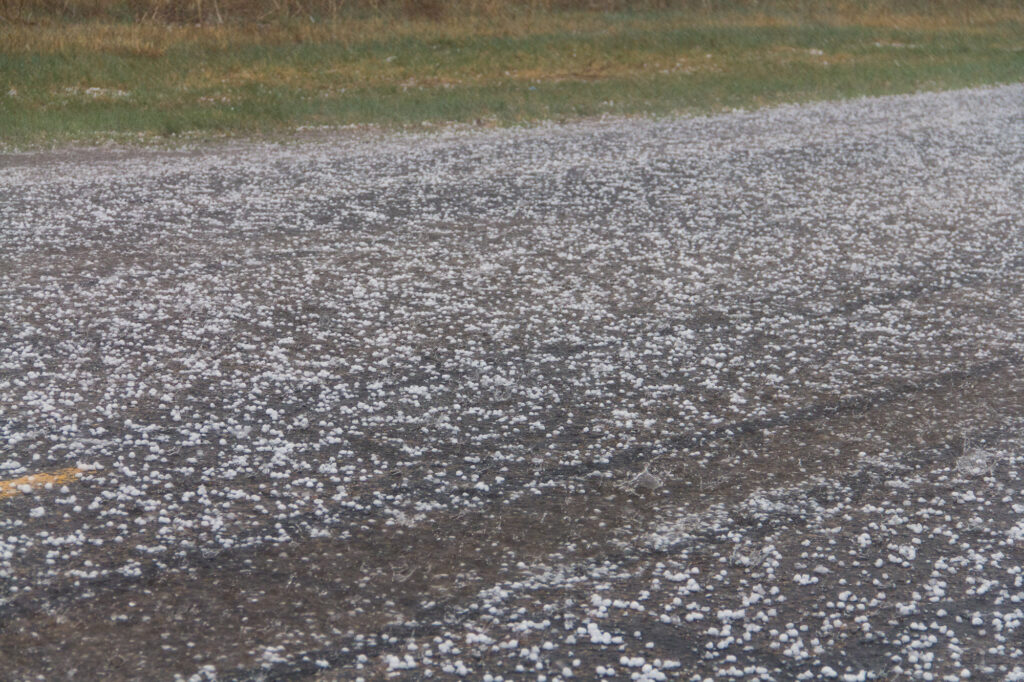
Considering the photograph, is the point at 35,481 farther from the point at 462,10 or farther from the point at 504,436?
the point at 462,10

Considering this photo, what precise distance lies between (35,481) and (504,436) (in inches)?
68.4

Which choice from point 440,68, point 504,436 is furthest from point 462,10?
point 504,436

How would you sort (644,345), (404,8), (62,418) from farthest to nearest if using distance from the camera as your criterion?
(404,8) → (644,345) → (62,418)

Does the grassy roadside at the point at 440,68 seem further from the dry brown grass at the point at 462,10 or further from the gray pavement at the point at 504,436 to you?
the gray pavement at the point at 504,436

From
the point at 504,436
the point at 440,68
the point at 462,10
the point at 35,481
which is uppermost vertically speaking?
the point at 462,10

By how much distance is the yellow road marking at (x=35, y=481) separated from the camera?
3.86 m

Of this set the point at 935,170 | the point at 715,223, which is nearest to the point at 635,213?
the point at 715,223

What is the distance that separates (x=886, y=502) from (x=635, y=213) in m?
4.67

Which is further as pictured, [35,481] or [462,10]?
[462,10]

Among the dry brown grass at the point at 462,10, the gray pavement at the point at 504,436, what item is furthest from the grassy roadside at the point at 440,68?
the gray pavement at the point at 504,436

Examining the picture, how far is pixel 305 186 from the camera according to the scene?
9086 millimetres

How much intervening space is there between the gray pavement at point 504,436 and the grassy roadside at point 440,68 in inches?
185

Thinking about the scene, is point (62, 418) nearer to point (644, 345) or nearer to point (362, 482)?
point (362, 482)

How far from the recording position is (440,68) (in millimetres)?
16906
